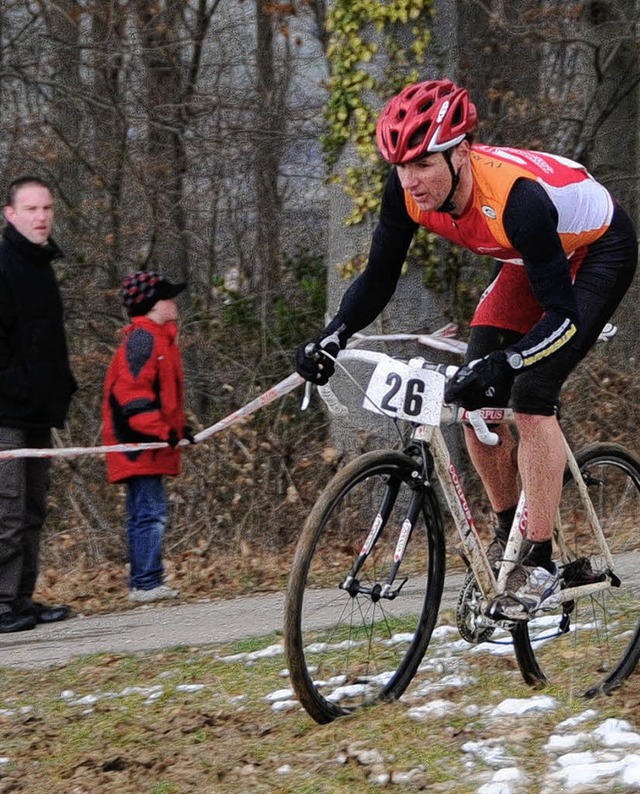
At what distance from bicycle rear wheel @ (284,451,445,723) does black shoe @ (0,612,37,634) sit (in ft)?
9.32

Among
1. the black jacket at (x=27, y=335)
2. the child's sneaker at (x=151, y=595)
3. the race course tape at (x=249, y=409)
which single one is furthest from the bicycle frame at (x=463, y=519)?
the child's sneaker at (x=151, y=595)

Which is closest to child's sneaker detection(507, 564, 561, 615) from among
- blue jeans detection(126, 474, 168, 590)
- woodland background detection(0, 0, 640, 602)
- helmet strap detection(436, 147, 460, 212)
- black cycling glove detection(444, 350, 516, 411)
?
black cycling glove detection(444, 350, 516, 411)

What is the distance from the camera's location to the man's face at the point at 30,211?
7.23m

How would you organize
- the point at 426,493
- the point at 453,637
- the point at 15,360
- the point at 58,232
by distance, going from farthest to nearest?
the point at 58,232, the point at 15,360, the point at 453,637, the point at 426,493

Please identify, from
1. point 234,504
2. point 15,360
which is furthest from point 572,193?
point 234,504

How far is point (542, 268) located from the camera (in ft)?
14.8

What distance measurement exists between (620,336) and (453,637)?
7151 millimetres

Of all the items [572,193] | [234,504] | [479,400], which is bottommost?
[234,504]

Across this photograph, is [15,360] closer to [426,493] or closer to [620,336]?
[426,493]

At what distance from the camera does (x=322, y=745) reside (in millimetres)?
4594

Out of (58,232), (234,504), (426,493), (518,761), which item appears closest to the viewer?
(518,761)

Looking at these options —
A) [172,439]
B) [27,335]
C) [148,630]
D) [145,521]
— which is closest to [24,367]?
[27,335]

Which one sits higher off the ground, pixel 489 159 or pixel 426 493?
pixel 489 159

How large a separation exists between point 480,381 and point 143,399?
3522 millimetres
